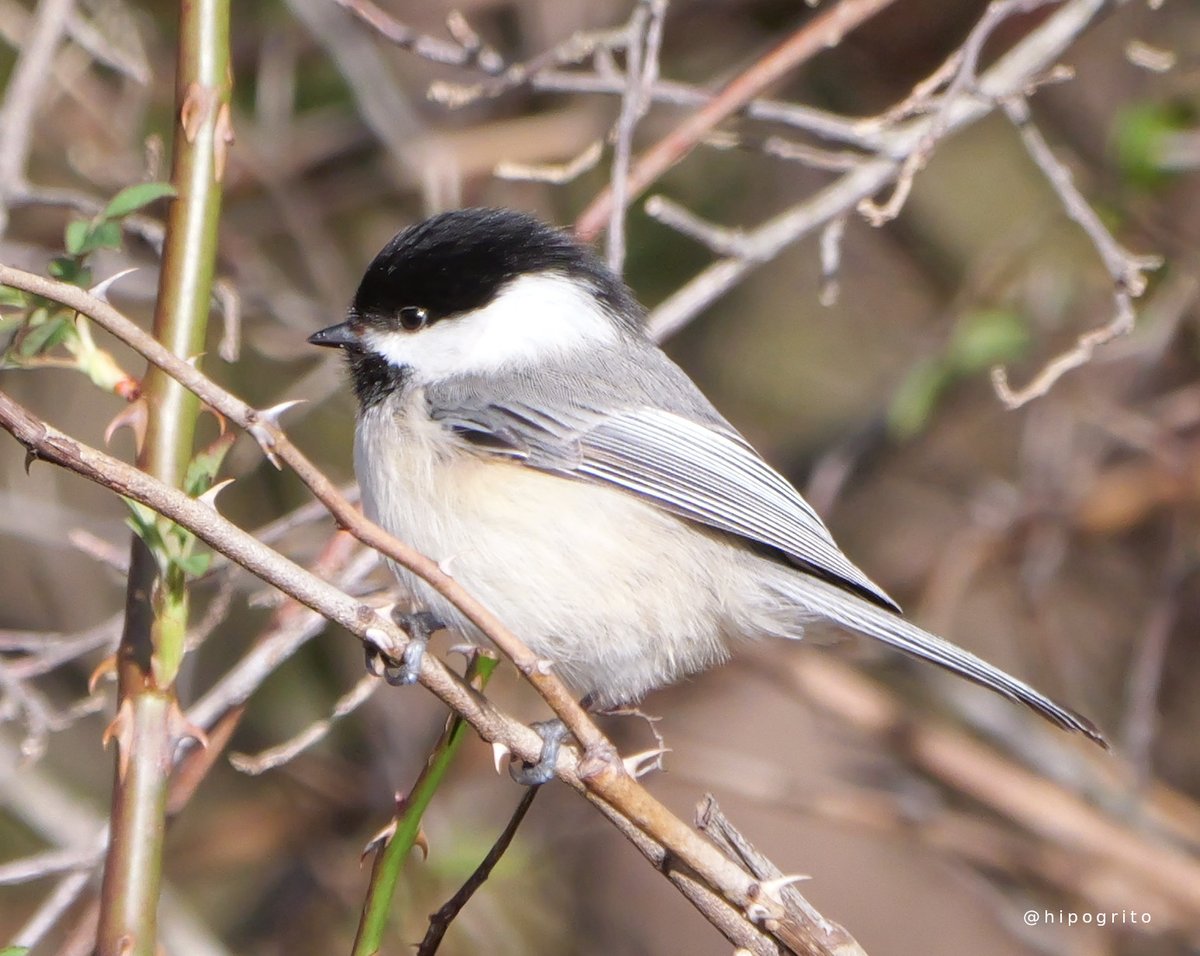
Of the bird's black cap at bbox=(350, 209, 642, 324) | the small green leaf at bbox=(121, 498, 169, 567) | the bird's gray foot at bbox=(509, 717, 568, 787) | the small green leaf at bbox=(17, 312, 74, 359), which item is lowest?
the bird's gray foot at bbox=(509, 717, 568, 787)

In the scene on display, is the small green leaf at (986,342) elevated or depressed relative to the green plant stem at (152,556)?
elevated

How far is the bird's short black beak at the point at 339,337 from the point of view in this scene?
2.18 metres

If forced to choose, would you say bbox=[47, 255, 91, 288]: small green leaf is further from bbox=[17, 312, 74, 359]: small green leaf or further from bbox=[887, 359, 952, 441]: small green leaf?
bbox=[887, 359, 952, 441]: small green leaf

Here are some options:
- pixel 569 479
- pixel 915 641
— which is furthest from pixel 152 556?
pixel 915 641

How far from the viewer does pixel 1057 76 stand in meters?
2.14

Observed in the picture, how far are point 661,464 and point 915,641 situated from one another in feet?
1.59

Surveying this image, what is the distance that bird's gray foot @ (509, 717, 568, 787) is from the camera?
1522 millimetres

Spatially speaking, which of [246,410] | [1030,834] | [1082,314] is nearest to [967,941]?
[1030,834]

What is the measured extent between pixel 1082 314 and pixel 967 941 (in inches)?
77.5

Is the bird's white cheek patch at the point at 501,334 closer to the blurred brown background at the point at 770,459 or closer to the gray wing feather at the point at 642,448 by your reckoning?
the gray wing feather at the point at 642,448

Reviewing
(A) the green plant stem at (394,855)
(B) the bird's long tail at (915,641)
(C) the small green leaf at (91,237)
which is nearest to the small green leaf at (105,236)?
(C) the small green leaf at (91,237)

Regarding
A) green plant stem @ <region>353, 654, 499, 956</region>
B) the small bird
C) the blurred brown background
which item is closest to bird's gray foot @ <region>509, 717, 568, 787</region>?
green plant stem @ <region>353, 654, 499, 956</region>

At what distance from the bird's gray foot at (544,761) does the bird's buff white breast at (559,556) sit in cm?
20

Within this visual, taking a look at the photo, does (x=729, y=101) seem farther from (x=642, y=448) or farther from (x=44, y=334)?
(x=44, y=334)
